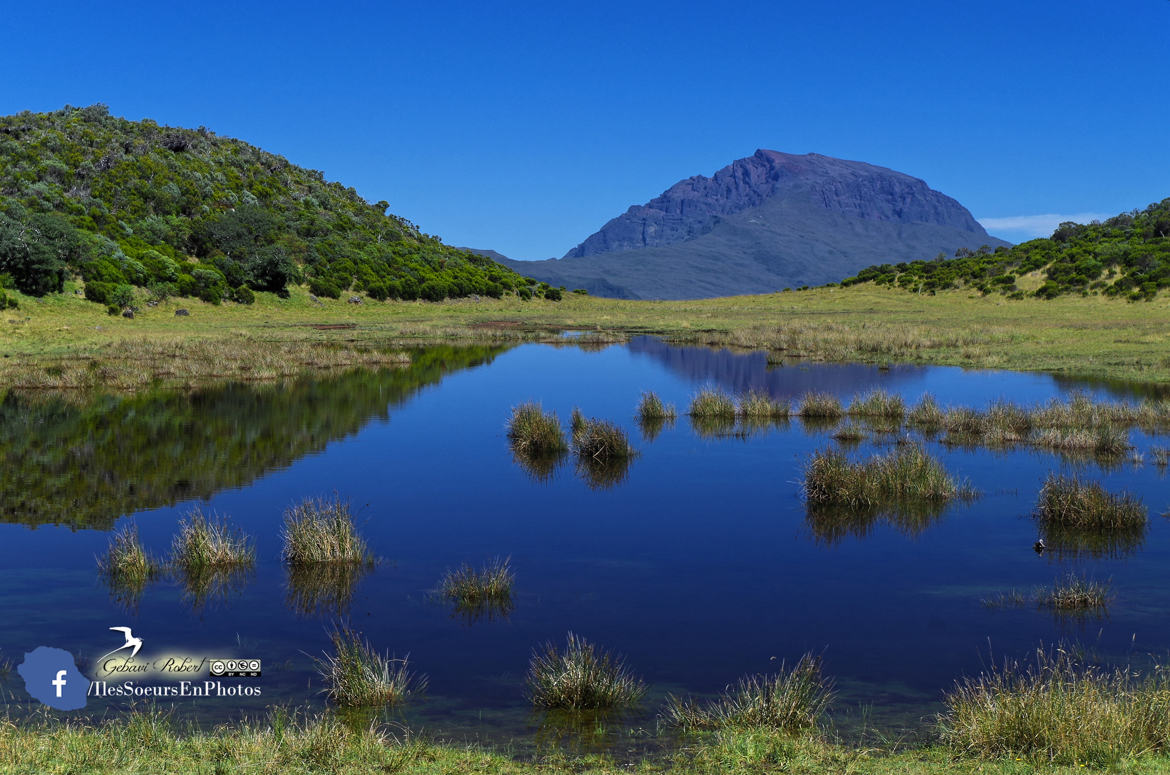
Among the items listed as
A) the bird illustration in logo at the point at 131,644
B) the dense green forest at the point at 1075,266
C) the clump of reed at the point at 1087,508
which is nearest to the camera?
Result: the bird illustration in logo at the point at 131,644

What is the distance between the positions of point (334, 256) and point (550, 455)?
71.1 metres

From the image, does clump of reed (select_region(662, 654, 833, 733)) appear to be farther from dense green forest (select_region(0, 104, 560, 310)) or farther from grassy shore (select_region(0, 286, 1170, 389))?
dense green forest (select_region(0, 104, 560, 310))

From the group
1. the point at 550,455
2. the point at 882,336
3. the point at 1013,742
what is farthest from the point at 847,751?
the point at 882,336

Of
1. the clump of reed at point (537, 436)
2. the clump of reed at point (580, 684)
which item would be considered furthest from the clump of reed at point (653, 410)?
the clump of reed at point (580, 684)

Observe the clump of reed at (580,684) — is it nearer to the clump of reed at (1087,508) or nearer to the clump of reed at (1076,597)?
the clump of reed at (1076,597)

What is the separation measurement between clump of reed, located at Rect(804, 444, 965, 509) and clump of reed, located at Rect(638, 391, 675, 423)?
9.89m

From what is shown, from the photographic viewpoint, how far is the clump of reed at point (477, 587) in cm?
1239

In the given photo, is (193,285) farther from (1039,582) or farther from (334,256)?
(1039,582)

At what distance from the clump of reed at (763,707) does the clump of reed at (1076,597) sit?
4464 millimetres

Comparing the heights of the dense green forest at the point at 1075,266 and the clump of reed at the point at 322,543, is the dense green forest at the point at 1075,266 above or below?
above

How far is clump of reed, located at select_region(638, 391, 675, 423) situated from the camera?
28312mm

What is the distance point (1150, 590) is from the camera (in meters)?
12.7

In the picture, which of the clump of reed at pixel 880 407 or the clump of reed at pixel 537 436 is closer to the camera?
the clump of reed at pixel 537 436

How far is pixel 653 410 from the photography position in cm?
2848
